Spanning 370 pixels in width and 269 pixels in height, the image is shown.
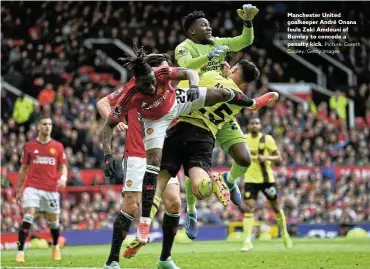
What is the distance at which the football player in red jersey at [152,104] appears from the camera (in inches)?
429

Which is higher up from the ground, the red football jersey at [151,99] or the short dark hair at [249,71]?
the short dark hair at [249,71]

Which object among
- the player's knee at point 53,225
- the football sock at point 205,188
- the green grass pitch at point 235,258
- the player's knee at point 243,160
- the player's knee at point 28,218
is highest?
the player's knee at point 243,160

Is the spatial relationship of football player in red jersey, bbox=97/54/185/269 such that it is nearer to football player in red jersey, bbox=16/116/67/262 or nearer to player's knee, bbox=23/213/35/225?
football player in red jersey, bbox=16/116/67/262

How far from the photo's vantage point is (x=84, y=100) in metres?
28.0

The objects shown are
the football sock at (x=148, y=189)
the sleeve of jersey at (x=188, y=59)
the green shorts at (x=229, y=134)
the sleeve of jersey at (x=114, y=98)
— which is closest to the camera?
the football sock at (x=148, y=189)

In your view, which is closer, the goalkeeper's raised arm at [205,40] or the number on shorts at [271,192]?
the goalkeeper's raised arm at [205,40]

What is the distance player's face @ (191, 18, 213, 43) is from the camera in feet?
44.3

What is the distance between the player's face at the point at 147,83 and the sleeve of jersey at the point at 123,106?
0.16 metres

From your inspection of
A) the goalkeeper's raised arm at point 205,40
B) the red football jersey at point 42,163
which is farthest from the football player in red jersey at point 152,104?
the red football jersey at point 42,163

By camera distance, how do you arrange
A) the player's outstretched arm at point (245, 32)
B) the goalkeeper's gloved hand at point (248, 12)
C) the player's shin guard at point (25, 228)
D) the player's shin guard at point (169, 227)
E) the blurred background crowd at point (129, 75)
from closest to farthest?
the player's shin guard at point (169, 227), the goalkeeper's gloved hand at point (248, 12), the player's outstretched arm at point (245, 32), the player's shin guard at point (25, 228), the blurred background crowd at point (129, 75)

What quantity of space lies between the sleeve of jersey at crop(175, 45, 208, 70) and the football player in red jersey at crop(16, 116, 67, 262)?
196 inches

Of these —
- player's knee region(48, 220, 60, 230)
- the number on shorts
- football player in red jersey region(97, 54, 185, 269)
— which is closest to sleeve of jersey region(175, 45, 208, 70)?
football player in red jersey region(97, 54, 185, 269)

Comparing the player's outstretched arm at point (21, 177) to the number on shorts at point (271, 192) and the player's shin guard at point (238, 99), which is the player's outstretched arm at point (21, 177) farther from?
the player's shin guard at point (238, 99)

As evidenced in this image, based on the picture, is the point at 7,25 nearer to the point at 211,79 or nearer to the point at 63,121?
the point at 63,121
